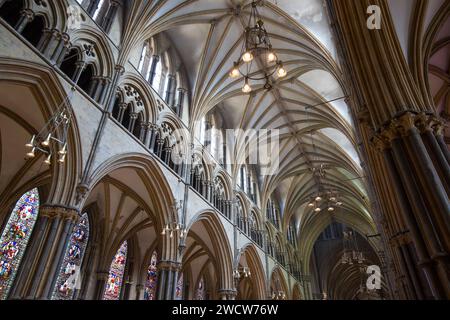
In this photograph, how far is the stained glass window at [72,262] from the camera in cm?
1133

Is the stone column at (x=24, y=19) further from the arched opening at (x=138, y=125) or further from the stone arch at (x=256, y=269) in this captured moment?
the stone arch at (x=256, y=269)

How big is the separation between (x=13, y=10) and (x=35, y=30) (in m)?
0.59

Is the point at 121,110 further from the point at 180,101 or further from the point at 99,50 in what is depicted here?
the point at 180,101

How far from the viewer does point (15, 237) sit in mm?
10594

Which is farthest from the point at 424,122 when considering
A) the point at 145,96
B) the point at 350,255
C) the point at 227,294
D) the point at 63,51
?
the point at 350,255

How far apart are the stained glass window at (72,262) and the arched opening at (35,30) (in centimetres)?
650

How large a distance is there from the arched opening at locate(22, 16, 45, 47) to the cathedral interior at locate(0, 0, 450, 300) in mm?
88

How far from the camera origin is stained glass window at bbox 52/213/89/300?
11328 millimetres

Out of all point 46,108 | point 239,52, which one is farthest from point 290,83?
point 46,108

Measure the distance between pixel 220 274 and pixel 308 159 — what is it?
1206 cm

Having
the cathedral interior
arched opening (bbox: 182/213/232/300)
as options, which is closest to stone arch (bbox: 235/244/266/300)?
the cathedral interior

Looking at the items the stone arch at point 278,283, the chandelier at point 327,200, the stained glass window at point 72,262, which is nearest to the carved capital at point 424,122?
the chandelier at point 327,200
